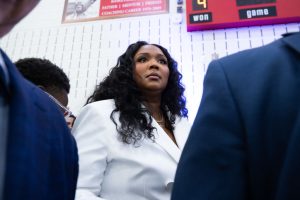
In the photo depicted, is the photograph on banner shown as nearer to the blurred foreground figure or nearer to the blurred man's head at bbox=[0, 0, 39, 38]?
the blurred foreground figure

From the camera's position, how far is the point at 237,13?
2.17 metres

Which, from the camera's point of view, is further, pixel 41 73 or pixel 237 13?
pixel 237 13

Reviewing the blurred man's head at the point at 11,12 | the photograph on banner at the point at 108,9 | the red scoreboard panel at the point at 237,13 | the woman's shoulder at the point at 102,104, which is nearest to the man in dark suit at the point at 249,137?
the blurred man's head at the point at 11,12

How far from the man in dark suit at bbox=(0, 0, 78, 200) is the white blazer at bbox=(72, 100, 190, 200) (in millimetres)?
470

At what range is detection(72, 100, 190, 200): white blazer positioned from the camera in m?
1.11

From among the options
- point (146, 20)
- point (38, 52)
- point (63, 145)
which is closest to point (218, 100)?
point (63, 145)

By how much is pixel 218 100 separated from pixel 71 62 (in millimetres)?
2086

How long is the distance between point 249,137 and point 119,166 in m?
0.73

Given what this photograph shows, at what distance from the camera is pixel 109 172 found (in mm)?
1159

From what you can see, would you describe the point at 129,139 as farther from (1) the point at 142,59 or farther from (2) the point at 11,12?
(2) the point at 11,12

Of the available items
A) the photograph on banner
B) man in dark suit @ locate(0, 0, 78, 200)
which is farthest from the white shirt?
the photograph on banner

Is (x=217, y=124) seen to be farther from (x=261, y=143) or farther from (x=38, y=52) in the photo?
(x=38, y=52)

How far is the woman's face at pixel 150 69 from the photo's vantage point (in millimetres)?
1573

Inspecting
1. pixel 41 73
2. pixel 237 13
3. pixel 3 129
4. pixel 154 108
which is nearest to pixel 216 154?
pixel 3 129
